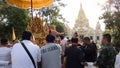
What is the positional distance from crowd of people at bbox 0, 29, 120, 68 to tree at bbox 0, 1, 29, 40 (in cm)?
2860

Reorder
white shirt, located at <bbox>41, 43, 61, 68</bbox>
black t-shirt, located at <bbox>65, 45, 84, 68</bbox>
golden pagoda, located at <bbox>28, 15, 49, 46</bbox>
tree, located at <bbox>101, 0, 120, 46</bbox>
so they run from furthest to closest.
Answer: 1. tree, located at <bbox>101, 0, 120, 46</bbox>
2. golden pagoda, located at <bbox>28, 15, 49, 46</bbox>
3. black t-shirt, located at <bbox>65, 45, 84, 68</bbox>
4. white shirt, located at <bbox>41, 43, 61, 68</bbox>

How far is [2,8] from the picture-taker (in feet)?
129

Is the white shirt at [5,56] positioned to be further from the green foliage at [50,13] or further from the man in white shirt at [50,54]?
the green foliage at [50,13]

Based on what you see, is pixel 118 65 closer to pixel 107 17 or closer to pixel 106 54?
pixel 106 54

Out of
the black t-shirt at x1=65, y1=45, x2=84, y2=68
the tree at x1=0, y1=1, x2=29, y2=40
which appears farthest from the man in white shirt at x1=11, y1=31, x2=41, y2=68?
the tree at x1=0, y1=1, x2=29, y2=40

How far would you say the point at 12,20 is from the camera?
130 ft

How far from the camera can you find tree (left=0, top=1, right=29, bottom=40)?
38.7 m

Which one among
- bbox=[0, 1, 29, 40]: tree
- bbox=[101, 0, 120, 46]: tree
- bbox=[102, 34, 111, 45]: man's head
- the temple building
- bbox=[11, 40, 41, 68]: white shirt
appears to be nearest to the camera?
bbox=[11, 40, 41, 68]: white shirt

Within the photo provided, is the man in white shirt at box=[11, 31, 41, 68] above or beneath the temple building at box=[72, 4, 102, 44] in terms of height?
above

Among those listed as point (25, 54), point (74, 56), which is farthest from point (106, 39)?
point (25, 54)

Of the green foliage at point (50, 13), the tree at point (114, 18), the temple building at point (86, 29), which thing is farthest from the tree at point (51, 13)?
the temple building at point (86, 29)

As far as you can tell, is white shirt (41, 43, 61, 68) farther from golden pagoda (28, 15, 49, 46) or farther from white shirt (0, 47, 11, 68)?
golden pagoda (28, 15, 49, 46)

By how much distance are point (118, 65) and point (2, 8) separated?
3265 cm

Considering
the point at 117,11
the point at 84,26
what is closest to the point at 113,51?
the point at 117,11
